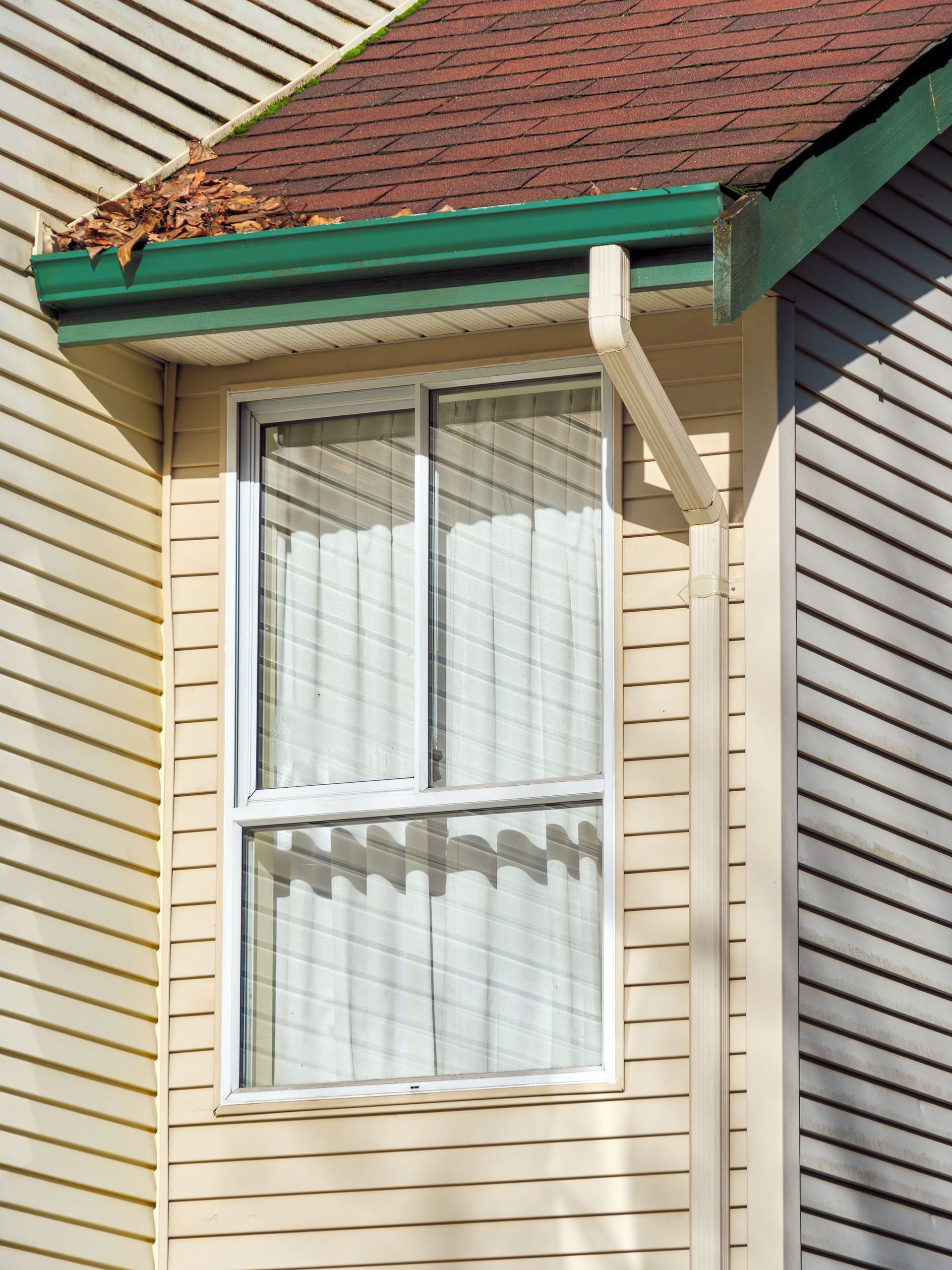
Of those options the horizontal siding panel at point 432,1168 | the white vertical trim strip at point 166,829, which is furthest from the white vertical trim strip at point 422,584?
the horizontal siding panel at point 432,1168

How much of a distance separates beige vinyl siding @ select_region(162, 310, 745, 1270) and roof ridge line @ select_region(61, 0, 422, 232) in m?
1.15

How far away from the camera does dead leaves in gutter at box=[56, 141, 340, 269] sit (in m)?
5.55

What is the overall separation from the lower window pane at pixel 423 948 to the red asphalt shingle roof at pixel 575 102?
190cm

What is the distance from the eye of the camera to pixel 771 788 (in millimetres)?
5012

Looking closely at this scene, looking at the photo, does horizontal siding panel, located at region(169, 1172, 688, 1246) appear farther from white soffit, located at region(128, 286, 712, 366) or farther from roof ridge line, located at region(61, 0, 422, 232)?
roof ridge line, located at region(61, 0, 422, 232)

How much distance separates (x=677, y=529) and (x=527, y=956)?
1.32 metres

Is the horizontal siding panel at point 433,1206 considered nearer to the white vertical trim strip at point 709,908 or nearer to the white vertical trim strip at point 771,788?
the white vertical trim strip at point 709,908

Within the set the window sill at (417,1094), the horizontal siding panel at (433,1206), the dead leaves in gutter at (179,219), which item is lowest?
the horizontal siding panel at (433,1206)

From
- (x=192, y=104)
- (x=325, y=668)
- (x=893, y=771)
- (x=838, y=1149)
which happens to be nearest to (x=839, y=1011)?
(x=838, y=1149)

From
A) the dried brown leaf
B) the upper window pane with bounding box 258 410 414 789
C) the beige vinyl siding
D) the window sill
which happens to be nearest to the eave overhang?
the beige vinyl siding

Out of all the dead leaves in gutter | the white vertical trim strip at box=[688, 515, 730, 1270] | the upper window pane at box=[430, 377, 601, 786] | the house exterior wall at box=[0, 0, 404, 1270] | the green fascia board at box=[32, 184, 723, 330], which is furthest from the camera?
the dead leaves in gutter

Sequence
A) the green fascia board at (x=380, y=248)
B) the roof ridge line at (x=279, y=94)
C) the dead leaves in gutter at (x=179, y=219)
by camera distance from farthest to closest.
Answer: the roof ridge line at (x=279, y=94) < the dead leaves in gutter at (x=179, y=219) < the green fascia board at (x=380, y=248)

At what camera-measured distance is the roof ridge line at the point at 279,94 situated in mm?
6066

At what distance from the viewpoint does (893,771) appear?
5.38 m
